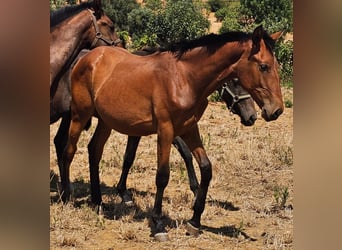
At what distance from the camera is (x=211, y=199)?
171 inches

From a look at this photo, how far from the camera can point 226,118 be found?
21.0 feet

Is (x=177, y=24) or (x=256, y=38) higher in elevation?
(x=177, y=24)

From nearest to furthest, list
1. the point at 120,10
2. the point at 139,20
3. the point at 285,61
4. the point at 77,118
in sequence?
1. the point at 77,118
2. the point at 285,61
3. the point at 139,20
4. the point at 120,10

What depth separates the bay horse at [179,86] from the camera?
3141mm

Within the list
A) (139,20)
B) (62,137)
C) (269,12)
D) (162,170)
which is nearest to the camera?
(162,170)

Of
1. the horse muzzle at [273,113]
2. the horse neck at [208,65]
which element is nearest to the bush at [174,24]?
the horse neck at [208,65]

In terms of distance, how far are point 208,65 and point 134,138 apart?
1.24m

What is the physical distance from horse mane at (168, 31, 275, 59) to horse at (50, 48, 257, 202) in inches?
17.3

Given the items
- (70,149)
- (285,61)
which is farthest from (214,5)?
(70,149)

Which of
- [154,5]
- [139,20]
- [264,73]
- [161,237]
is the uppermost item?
[154,5]

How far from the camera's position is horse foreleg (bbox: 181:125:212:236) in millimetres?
3541

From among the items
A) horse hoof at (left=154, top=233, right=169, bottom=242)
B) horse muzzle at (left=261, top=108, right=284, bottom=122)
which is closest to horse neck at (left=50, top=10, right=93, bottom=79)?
horse hoof at (left=154, top=233, right=169, bottom=242)

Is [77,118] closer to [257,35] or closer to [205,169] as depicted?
[205,169]
